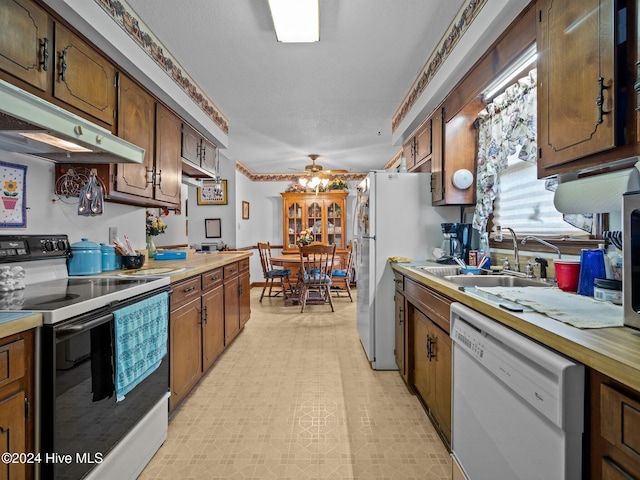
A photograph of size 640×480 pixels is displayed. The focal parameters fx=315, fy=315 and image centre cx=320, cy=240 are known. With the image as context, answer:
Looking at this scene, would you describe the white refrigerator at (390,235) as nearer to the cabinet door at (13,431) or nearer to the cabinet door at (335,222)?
the cabinet door at (13,431)

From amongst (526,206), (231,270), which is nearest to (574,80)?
(526,206)

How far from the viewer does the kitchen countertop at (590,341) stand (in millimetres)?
646

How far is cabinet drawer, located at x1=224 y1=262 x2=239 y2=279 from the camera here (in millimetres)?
2912

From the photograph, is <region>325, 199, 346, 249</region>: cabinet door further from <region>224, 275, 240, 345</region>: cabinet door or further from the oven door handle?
the oven door handle

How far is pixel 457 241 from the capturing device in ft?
8.21

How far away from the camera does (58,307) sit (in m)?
1.09

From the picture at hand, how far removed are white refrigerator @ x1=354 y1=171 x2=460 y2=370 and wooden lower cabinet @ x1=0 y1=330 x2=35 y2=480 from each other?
218cm

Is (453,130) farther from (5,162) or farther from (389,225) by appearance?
(5,162)

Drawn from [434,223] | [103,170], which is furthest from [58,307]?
[434,223]

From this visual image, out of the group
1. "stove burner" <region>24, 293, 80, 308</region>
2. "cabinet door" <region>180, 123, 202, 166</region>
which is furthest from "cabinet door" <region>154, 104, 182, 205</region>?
"stove burner" <region>24, 293, 80, 308</region>

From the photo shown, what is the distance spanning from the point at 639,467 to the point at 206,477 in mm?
1606

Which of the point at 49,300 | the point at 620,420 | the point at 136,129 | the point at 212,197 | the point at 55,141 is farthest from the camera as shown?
the point at 212,197

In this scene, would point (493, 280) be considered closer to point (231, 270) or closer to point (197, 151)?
point (231, 270)

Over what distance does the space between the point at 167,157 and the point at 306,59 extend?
1.36m
